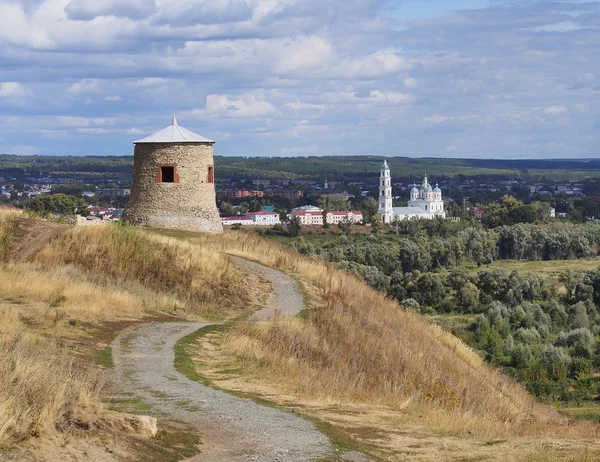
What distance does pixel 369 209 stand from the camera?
164250 mm

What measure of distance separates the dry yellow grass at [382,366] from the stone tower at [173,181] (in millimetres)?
5136

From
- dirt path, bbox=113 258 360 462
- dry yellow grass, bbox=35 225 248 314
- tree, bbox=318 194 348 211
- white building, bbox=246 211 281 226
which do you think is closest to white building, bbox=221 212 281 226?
white building, bbox=246 211 281 226

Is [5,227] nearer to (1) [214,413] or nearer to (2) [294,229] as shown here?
(1) [214,413]

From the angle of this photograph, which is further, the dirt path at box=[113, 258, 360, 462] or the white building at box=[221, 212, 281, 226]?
the white building at box=[221, 212, 281, 226]

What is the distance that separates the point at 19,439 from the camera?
7035mm

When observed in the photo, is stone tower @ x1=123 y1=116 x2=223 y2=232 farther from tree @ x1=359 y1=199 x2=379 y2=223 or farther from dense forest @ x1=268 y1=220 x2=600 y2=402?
tree @ x1=359 y1=199 x2=379 y2=223

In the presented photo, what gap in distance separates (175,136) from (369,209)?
448ft

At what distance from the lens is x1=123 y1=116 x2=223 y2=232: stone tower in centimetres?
2816

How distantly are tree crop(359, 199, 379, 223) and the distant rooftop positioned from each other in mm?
114273

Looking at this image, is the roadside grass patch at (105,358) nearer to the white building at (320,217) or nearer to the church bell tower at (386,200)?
the white building at (320,217)

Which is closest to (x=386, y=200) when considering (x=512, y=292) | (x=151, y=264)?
(x=512, y=292)

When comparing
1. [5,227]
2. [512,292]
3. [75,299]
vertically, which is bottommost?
[512,292]

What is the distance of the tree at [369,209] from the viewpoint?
14724 centimetres

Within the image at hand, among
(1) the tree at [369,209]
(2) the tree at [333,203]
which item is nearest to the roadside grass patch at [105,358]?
(1) the tree at [369,209]
